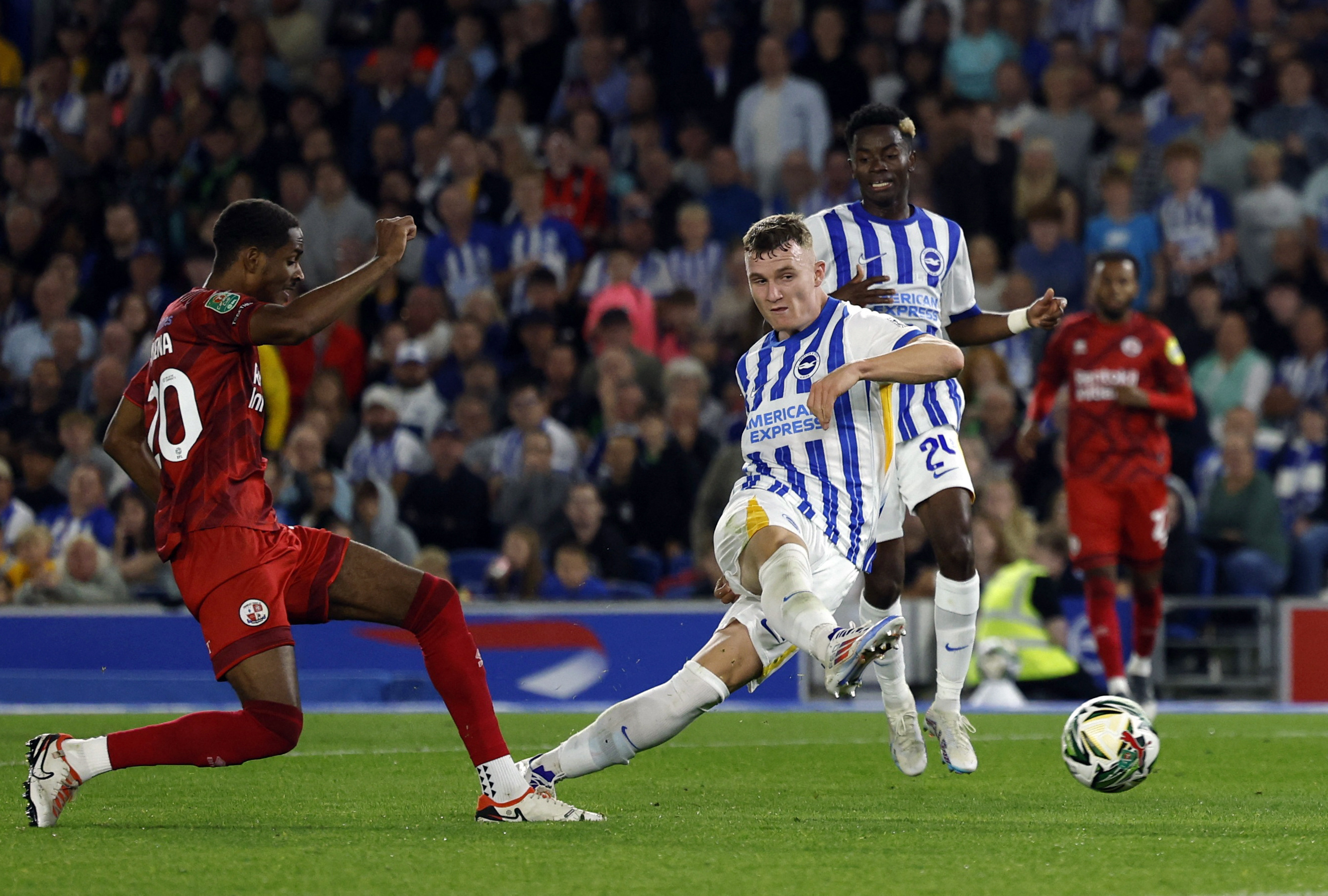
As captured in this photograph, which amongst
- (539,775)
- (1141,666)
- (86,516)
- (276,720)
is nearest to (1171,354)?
(1141,666)

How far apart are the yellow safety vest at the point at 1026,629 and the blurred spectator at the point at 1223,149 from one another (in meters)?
3.96

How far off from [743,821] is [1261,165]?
30.5 ft

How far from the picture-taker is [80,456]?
1373 centimetres

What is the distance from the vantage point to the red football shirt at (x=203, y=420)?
539 centimetres

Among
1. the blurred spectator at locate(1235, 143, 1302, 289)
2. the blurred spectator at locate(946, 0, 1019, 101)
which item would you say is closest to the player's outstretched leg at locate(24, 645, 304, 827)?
the blurred spectator at locate(1235, 143, 1302, 289)

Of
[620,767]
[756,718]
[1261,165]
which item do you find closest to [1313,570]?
[1261,165]

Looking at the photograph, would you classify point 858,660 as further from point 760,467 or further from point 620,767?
point 620,767

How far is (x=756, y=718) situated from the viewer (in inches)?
411

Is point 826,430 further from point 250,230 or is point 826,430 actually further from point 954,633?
point 250,230

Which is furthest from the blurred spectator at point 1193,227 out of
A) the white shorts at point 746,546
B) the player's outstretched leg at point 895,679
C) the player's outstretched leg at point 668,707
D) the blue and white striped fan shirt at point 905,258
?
the player's outstretched leg at point 668,707

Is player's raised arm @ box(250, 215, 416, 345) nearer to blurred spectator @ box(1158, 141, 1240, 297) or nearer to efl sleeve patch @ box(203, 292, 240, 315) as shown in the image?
efl sleeve patch @ box(203, 292, 240, 315)

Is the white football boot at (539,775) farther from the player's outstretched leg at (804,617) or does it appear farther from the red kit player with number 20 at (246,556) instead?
the player's outstretched leg at (804,617)

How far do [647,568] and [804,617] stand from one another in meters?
7.45

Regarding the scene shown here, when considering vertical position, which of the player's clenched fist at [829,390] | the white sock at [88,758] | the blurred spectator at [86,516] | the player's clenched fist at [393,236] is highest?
the player's clenched fist at [393,236]
